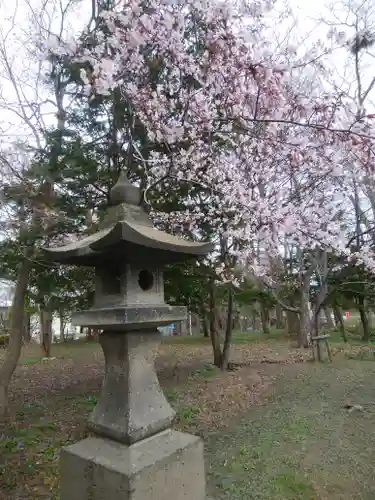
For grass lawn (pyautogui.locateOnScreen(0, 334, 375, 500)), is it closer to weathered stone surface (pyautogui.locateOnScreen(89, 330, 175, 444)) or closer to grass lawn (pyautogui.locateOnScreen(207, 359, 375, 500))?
grass lawn (pyautogui.locateOnScreen(207, 359, 375, 500))

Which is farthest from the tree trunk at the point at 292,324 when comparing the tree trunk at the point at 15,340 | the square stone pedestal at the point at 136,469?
the square stone pedestal at the point at 136,469

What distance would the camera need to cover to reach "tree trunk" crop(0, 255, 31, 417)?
5660mm

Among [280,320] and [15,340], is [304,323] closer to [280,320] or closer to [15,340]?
[15,340]

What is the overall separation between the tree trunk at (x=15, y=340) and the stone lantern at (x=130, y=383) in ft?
10.6

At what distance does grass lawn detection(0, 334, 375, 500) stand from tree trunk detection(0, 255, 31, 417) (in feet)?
1.72

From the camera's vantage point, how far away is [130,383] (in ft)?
9.12

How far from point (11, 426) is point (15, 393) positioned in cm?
251

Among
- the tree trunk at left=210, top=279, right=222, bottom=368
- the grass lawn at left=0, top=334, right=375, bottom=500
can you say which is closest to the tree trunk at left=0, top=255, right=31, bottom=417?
the grass lawn at left=0, top=334, right=375, bottom=500

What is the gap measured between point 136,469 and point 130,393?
20.8 inches

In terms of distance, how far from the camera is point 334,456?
177 inches

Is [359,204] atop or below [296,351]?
atop

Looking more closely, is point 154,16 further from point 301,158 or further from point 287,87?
point 301,158

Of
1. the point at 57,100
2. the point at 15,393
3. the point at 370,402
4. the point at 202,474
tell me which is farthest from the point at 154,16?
the point at 15,393

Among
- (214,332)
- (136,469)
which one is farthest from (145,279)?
(214,332)
